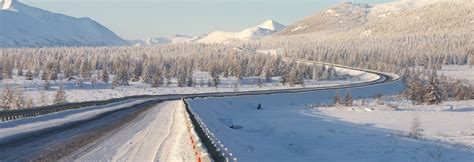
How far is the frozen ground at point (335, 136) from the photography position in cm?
2719

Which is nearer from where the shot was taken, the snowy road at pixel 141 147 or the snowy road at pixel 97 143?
the snowy road at pixel 97 143

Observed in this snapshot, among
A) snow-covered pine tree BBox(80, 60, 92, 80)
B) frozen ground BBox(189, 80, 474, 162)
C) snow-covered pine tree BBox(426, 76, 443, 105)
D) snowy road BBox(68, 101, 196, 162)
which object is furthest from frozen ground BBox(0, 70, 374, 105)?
snowy road BBox(68, 101, 196, 162)

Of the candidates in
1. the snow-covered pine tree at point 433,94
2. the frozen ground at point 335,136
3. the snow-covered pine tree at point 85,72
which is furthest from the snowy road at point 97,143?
the snow-covered pine tree at point 85,72

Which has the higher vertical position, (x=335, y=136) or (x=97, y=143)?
(x=97, y=143)

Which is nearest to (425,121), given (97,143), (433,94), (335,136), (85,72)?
(335,136)

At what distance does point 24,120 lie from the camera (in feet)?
111

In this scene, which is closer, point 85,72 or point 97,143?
point 97,143

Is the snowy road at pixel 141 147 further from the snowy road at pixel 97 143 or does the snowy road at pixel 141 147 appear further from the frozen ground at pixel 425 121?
the frozen ground at pixel 425 121

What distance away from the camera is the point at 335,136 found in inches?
1483

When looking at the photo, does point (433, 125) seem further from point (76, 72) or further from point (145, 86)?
point (76, 72)

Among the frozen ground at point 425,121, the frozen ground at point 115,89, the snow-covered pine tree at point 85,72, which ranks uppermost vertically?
the snow-covered pine tree at point 85,72

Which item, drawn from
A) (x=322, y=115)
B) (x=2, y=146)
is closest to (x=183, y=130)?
(x=2, y=146)

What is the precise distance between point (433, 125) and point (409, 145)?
16.2m

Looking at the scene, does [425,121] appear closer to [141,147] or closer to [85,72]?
[141,147]
